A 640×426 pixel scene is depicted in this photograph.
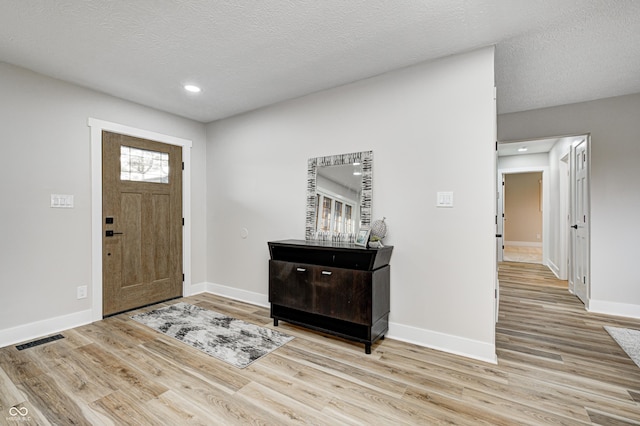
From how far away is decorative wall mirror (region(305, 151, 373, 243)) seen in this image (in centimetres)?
292

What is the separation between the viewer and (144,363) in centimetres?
229

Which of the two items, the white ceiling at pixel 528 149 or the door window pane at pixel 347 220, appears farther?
the white ceiling at pixel 528 149

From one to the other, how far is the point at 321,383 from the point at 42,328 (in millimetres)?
2774

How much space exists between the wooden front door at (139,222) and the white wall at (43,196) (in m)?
0.20

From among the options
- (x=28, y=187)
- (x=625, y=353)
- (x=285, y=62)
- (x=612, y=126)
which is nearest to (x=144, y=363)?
(x=28, y=187)

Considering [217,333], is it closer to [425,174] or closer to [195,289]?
[195,289]

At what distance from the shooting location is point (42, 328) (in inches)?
110

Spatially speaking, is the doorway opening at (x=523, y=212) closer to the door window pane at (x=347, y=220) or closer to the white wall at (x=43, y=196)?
the door window pane at (x=347, y=220)

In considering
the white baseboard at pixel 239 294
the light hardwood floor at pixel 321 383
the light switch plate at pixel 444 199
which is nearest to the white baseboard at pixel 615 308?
the light hardwood floor at pixel 321 383

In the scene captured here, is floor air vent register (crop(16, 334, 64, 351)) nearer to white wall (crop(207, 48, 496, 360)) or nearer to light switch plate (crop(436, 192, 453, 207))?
white wall (crop(207, 48, 496, 360))

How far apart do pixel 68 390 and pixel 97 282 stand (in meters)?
1.53

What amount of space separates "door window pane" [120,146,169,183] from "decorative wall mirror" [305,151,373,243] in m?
2.01

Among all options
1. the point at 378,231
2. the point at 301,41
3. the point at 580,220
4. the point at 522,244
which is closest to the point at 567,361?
the point at 378,231

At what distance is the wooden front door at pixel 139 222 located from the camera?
331 cm
